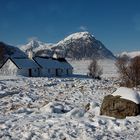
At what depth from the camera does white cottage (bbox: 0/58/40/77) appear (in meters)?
77.2

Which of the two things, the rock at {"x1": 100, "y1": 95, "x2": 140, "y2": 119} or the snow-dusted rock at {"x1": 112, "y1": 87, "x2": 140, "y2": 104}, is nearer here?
the rock at {"x1": 100, "y1": 95, "x2": 140, "y2": 119}

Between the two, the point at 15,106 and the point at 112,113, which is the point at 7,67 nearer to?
the point at 15,106

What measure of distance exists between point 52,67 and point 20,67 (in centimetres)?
1209

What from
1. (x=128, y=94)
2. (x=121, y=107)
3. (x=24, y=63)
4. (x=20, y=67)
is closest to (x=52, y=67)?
(x=24, y=63)

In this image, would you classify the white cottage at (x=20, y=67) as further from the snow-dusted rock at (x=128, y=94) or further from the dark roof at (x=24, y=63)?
the snow-dusted rock at (x=128, y=94)

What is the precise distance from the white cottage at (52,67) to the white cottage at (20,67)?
6.18 ft

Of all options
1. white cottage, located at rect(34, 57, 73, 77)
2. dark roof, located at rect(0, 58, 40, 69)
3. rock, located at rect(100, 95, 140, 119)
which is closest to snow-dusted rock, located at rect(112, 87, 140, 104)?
rock, located at rect(100, 95, 140, 119)

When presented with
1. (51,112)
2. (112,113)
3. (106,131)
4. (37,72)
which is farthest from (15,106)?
(37,72)

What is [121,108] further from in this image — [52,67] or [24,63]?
[52,67]

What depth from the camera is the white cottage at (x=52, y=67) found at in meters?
84.8

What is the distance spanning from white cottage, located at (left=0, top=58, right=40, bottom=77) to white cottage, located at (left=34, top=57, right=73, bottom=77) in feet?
6.18

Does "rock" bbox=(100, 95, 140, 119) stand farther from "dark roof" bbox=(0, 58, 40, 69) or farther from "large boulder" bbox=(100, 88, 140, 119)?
"dark roof" bbox=(0, 58, 40, 69)

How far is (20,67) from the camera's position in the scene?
7706cm

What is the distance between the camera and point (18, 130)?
13.5 m
